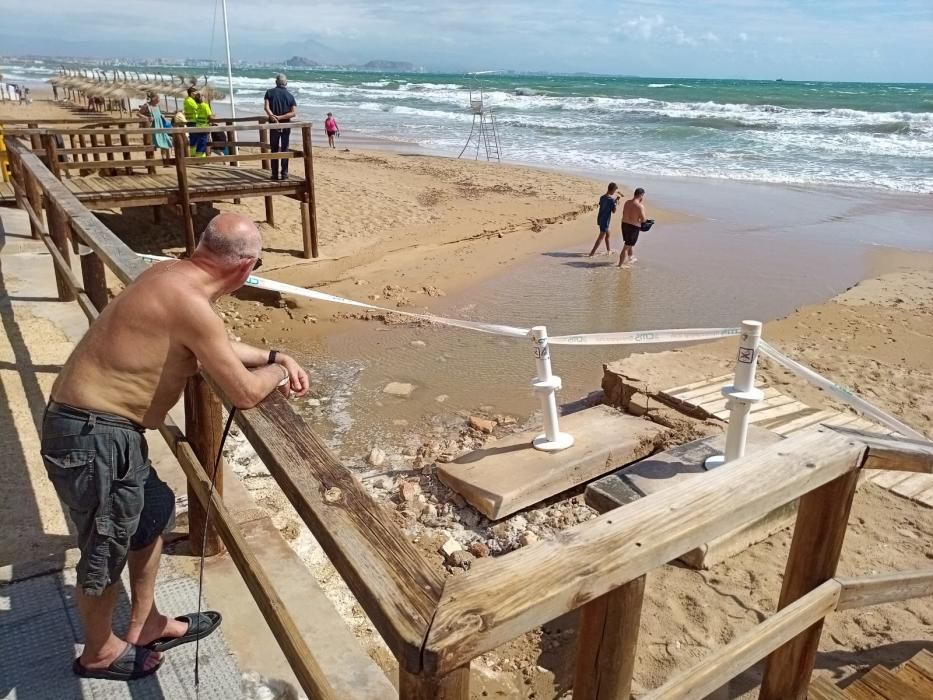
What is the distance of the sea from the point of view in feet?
77.4

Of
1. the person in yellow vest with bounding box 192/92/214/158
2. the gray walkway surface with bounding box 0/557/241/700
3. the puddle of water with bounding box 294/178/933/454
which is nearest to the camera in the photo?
the gray walkway surface with bounding box 0/557/241/700

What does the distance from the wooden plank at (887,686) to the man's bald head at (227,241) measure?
9.07 feet

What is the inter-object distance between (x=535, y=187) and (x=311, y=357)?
1232 cm

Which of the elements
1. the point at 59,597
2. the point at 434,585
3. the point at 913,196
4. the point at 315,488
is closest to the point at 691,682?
the point at 434,585

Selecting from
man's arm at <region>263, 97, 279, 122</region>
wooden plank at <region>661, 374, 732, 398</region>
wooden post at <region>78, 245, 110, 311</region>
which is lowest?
wooden plank at <region>661, 374, 732, 398</region>

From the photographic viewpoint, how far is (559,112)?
43.8m

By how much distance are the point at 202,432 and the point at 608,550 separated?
185cm

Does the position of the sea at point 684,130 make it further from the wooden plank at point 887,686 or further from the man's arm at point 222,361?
the man's arm at point 222,361

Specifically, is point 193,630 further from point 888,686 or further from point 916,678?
point 916,678

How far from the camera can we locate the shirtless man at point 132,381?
205 centimetres

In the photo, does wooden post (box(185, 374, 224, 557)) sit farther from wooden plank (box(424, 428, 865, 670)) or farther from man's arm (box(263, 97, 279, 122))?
man's arm (box(263, 97, 279, 122))

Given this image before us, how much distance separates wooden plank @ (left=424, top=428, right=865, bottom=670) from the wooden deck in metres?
10.1

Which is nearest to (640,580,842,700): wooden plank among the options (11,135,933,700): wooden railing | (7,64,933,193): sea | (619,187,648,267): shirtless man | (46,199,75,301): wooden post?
(11,135,933,700): wooden railing

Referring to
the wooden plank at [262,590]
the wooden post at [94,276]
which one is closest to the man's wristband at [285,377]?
the wooden plank at [262,590]
